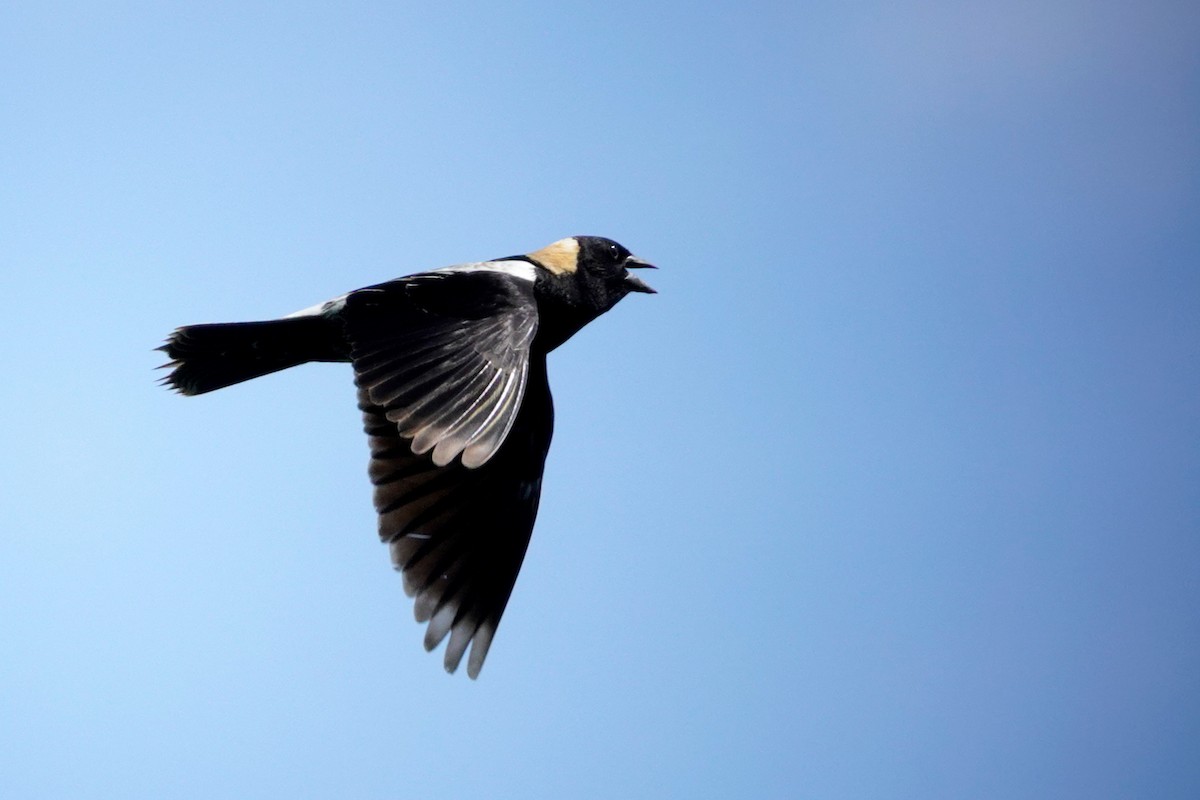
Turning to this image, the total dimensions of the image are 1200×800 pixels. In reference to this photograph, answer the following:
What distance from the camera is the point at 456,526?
5707mm

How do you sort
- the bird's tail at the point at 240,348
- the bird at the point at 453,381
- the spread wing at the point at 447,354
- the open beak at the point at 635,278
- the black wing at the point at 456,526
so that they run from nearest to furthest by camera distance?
the spread wing at the point at 447,354 < the bird at the point at 453,381 < the bird's tail at the point at 240,348 < the black wing at the point at 456,526 < the open beak at the point at 635,278

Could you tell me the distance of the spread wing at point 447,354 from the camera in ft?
14.3

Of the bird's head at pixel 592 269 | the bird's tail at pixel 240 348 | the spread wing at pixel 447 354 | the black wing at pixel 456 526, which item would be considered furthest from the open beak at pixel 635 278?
the bird's tail at pixel 240 348

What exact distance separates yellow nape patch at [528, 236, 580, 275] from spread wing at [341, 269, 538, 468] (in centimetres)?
65

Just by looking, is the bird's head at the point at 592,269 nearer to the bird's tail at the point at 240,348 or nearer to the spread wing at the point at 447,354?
the spread wing at the point at 447,354

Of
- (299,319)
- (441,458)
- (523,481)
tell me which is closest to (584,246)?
(523,481)

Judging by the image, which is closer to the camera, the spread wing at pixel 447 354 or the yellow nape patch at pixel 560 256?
the spread wing at pixel 447 354

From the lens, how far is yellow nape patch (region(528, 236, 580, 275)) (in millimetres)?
5879

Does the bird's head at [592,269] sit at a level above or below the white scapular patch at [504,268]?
above

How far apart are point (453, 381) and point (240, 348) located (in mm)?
1216

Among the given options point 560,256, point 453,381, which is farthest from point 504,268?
point 453,381

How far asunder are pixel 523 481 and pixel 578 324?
2.57ft

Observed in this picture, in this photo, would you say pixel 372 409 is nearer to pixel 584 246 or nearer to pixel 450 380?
pixel 450 380

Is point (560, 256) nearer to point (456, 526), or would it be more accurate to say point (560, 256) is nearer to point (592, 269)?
point (592, 269)
